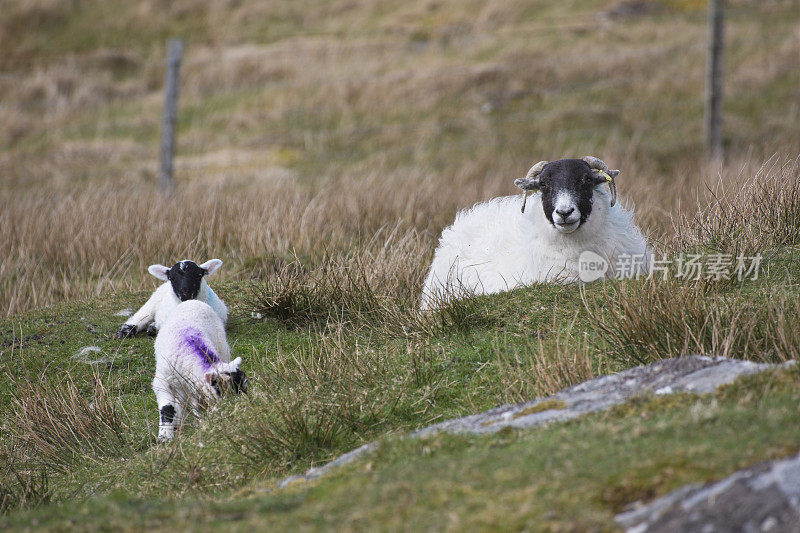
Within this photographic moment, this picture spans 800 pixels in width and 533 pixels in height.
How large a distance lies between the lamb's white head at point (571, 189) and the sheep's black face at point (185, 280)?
242cm

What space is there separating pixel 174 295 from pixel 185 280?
237 mm

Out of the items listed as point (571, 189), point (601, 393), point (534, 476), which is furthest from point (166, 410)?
point (571, 189)

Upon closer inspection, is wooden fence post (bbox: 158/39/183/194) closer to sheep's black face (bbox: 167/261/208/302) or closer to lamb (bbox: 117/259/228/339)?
lamb (bbox: 117/259/228/339)

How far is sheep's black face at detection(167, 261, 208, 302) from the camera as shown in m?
6.12

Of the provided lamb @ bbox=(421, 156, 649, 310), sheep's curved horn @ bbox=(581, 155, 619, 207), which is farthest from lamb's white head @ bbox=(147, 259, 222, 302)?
sheep's curved horn @ bbox=(581, 155, 619, 207)

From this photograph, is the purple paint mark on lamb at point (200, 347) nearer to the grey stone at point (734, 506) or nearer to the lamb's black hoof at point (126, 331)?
the lamb's black hoof at point (126, 331)

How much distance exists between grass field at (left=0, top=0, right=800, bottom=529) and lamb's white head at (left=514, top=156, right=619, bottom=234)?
0.59m

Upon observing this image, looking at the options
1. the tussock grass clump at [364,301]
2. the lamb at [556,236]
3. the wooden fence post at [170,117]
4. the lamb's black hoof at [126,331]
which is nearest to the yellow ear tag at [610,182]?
the lamb at [556,236]

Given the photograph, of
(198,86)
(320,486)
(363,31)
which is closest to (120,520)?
(320,486)

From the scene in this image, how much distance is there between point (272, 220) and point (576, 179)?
3.67 metres

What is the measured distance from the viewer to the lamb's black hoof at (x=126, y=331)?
21.7 ft

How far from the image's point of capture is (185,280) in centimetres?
612

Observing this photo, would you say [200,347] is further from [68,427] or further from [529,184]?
[529,184]

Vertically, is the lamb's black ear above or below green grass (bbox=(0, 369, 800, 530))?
below
